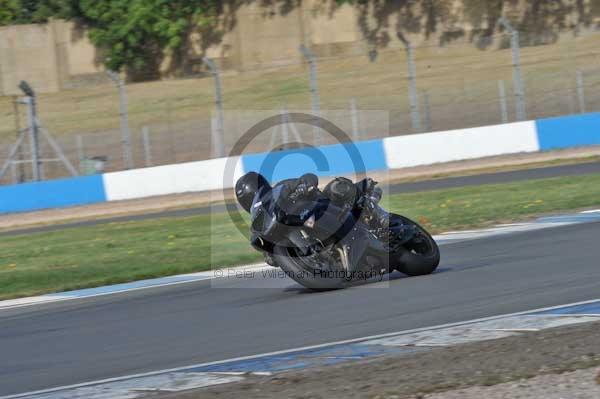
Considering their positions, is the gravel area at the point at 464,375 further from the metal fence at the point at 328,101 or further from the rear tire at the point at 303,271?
the metal fence at the point at 328,101

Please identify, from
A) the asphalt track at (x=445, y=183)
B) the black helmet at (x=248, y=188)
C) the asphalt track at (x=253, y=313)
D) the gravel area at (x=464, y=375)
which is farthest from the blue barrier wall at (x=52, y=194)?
the gravel area at (x=464, y=375)

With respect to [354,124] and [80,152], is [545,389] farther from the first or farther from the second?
[80,152]

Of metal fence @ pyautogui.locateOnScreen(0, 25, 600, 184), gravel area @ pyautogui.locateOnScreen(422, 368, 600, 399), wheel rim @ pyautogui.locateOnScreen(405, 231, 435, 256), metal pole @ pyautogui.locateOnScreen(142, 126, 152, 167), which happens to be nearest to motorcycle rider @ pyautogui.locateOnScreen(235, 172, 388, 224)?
wheel rim @ pyautogui.locateOnScreen(405, 231, 435, 256)

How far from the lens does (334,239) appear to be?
9.12 metres

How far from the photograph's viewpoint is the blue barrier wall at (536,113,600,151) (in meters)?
24.4

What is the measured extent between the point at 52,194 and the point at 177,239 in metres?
9.82

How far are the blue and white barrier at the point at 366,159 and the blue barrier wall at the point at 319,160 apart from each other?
28mm

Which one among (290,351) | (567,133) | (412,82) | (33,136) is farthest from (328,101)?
→ (290,351)

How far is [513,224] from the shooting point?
44.9 feet

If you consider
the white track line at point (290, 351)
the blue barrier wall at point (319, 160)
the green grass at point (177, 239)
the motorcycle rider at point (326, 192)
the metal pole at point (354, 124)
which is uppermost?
the metal pole at point (354, 124)

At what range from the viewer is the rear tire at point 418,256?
9.67m

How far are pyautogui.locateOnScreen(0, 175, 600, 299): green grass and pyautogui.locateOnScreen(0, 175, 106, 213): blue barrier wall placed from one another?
4.84m

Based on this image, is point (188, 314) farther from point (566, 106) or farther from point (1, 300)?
point (566, 106)

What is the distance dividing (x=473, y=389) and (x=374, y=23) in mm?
37574
